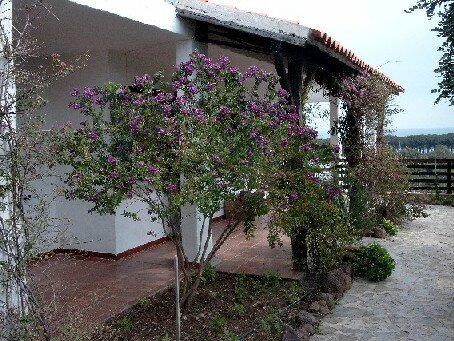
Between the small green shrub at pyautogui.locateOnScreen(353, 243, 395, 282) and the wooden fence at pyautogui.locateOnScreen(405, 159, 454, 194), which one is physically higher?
the wooden fence at pyautogui.locateOnScreen(405, 159, 454, 194)

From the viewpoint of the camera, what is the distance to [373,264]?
7262mm

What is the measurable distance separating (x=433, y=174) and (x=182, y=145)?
14.1m

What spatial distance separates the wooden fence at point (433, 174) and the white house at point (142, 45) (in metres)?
8.59

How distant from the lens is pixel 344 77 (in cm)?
955

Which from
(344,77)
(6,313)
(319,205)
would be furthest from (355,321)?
(344,77)

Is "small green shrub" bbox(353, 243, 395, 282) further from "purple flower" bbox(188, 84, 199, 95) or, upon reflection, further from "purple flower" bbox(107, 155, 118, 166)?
"purple flower" bbox(107, 155, 118, 166)

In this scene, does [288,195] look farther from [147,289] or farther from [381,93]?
[381,93]

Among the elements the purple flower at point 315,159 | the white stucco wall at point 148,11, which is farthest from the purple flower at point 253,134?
the white stucco wall at point 148,11

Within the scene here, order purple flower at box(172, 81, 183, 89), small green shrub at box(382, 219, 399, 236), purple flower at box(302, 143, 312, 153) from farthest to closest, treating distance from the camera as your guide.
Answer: small green shrub at box(382, 219, 399, 236), purple flower at box(302, 143, 312, 153), purple flower at box(172, 81, 183, 89)

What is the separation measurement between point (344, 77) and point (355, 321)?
536 centimetres

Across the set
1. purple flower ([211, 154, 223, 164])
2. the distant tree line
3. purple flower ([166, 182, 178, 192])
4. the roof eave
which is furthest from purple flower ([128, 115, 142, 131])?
the distant tree line

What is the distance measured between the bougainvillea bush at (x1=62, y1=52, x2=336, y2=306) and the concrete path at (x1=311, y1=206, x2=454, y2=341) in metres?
1.74

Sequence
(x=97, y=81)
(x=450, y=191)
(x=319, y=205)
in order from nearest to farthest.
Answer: (x=319, y=205) < (x=97, y=81) < (x=450, y=191)

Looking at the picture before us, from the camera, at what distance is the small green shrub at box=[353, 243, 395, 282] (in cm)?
720
